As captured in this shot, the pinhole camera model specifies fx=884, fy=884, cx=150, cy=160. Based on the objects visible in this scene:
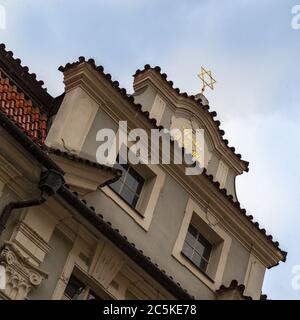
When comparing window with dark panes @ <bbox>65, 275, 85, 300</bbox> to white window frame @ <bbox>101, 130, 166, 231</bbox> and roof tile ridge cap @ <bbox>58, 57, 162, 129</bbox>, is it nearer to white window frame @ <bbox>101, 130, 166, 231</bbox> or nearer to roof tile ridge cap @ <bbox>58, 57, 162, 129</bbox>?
white window frame @ <bbox>101, 130, 166, 231</bbox>

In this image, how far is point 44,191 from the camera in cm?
1347

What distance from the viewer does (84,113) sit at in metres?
15.9

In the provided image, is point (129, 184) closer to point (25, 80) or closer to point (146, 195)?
point (146, 195)

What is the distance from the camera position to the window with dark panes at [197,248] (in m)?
16.8

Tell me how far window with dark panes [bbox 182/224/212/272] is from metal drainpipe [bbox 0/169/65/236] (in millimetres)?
3970

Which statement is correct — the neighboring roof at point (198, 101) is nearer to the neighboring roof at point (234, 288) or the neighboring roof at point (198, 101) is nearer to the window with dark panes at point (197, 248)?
the window with dark panes at point (197, 248)

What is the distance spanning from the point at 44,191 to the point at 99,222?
1140mm

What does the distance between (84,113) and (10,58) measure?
1730mm

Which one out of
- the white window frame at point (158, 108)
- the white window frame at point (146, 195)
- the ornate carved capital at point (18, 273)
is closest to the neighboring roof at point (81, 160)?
the white window frame at point (146, 195)

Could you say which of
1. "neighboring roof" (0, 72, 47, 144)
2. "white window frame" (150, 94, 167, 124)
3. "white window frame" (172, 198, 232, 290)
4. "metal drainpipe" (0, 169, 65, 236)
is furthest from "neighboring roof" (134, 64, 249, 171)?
"metal drainpipe" (0, 169, 65, 236)

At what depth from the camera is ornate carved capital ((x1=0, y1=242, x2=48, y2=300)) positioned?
42.1 feet

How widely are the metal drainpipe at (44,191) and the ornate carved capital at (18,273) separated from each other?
1.42ft

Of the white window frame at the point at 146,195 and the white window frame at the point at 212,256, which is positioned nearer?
the white window frame at the point at 146,195
